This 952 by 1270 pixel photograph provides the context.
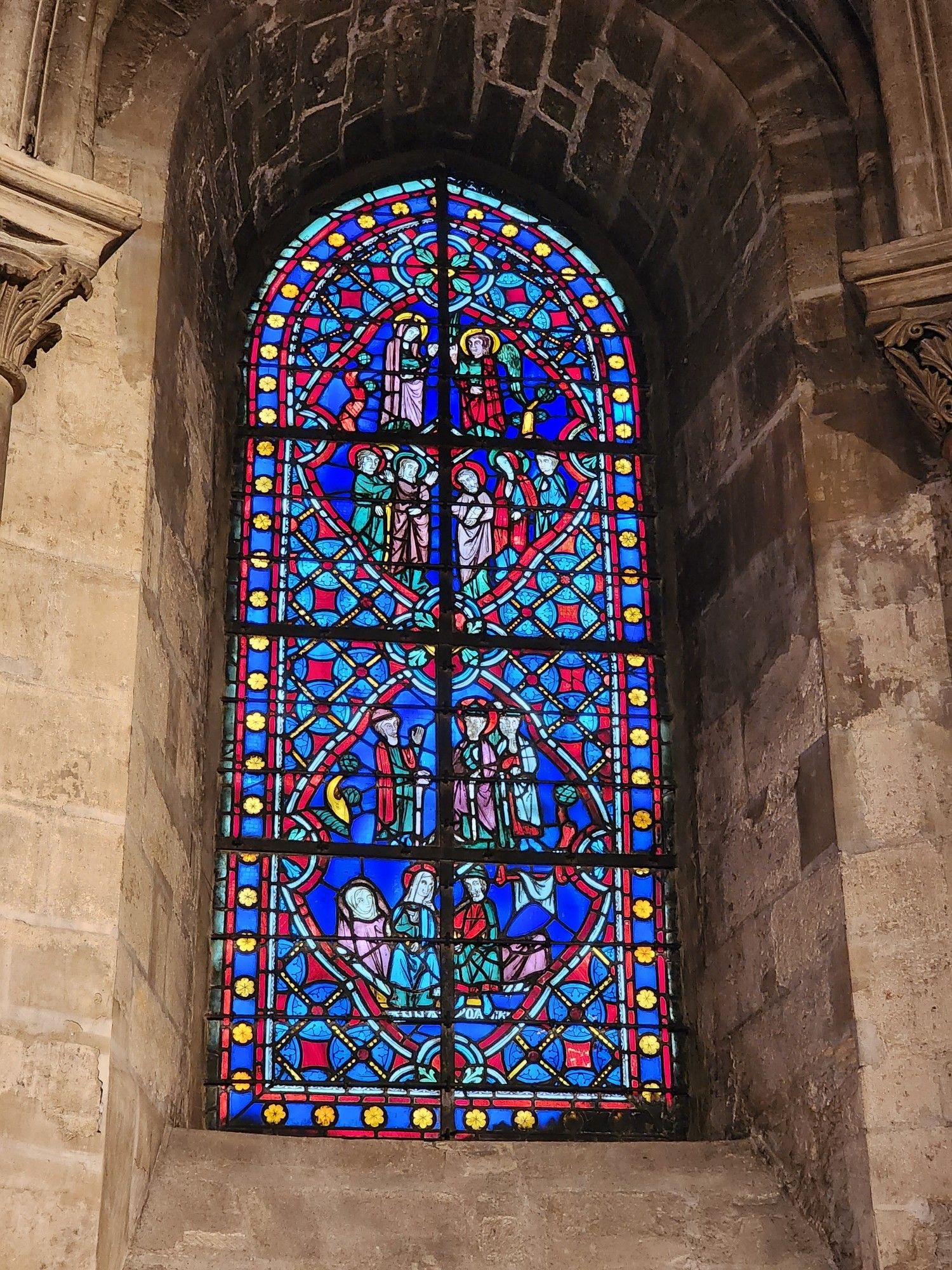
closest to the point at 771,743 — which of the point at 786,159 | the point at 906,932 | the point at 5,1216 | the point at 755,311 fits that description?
the point at 906,932

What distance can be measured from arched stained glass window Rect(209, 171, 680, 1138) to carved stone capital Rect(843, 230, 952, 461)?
52.7 inches

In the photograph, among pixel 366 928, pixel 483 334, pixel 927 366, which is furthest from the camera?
pixel 483 334

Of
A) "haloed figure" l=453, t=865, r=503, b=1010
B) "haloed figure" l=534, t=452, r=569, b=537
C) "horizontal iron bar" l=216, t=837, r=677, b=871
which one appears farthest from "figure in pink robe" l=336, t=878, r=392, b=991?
"haloed figure" l=534, t=452, r=569, b=537

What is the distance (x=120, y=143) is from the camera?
6.09m

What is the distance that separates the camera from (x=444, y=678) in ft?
21.5

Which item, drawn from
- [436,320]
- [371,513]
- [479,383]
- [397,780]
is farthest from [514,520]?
[397,780]

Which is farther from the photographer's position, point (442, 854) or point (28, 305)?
point (442, 854)

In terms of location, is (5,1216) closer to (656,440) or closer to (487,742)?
(487,742)

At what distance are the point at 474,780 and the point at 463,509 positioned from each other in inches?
41.3

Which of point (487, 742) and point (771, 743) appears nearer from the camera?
point (771, 743)

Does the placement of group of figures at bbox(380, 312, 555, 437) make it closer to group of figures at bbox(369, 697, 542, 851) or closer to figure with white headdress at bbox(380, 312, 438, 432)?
figure with white headdress at bbox(380, 312, 438, 432)

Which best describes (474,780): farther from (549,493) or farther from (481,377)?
(481,377)

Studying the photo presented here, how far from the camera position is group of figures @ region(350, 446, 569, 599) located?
6.77 metres

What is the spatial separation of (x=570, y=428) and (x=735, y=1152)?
108 inches
